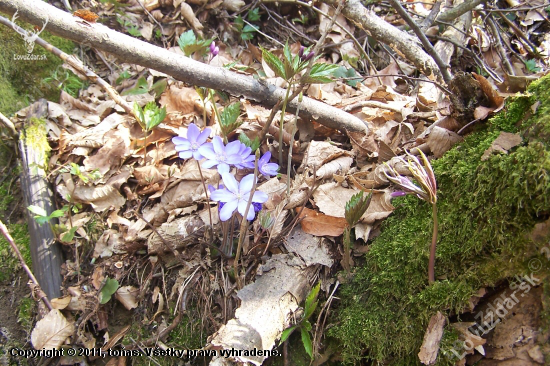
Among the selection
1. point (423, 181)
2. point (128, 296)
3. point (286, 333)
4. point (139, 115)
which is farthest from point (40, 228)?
point (423, 181)

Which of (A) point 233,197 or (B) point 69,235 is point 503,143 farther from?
(B) point 69,235

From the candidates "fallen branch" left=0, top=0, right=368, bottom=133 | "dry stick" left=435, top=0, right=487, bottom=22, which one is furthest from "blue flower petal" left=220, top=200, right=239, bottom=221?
"dry stick" left=435, top=0, right=487, bottom=22

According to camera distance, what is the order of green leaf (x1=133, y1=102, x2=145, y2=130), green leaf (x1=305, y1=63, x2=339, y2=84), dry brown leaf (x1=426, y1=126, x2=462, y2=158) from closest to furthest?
1. green leaf (x1=305, y1=63, x2=339, y2=84)
2. dry brown leaf (x1=426, y1=126, x2=462, y2=158)
3. green leaf (x1=133, y1=102, x2=145, y2=130)

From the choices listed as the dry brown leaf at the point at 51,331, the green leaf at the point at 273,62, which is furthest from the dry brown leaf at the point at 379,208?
the dry brown leaf at the point at 51,331

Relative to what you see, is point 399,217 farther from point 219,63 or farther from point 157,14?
point 157,14

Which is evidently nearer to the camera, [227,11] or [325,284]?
[325,284]

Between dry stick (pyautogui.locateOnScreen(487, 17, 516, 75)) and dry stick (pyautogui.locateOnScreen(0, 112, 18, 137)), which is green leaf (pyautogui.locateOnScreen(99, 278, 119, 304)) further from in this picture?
dry stick (pyautogui.locateOnScreen(487, 17, 516, 75))

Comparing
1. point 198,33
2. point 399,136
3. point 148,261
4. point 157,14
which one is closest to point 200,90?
point 148,261
